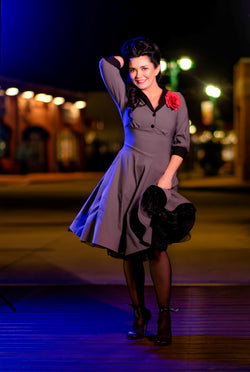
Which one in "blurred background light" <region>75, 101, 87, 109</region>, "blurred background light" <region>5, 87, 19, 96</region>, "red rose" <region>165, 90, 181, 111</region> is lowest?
"red rose" <region>165, 90, 181, 111</region>

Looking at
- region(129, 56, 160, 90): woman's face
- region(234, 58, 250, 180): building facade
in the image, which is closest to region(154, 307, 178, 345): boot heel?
region(129, 56, 160, 90): woman's face

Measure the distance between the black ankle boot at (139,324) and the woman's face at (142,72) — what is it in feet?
4.85

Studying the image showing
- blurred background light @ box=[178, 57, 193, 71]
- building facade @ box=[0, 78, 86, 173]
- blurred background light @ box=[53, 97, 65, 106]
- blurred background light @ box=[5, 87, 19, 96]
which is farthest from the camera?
blurred background light @ box=[53, 97, 65, 106]

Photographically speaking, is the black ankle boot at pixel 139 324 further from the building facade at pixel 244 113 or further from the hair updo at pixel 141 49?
the building facade at pixel 244 113

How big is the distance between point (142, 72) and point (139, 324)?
1650 mm

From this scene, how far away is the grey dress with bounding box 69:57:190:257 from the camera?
15.4 ft

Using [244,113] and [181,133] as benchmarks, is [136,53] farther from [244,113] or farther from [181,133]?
[244,113]

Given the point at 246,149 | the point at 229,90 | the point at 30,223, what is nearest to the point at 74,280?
the point at 30,223

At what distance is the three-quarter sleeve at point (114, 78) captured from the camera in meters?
4.88

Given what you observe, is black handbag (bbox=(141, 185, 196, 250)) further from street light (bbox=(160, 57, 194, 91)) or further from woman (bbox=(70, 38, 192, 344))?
street light (bbox=(160, 57, 194, 91))

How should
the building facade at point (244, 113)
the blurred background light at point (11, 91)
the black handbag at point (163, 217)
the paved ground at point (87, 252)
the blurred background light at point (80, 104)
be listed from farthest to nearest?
the blurred background light at point (80, 104) → the blurred background light at point (11, 91) → the building facade at point (244, 113) → the paved ground at point (87, 252) → the black handbag at point (163, 217)

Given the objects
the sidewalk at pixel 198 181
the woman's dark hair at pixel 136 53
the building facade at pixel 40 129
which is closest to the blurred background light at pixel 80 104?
the building facade at pixel 40 129

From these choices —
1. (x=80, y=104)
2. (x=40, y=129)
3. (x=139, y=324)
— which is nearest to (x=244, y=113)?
(x=40, y=129)

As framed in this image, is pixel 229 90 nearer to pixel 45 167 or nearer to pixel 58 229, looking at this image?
pixel 45 167
